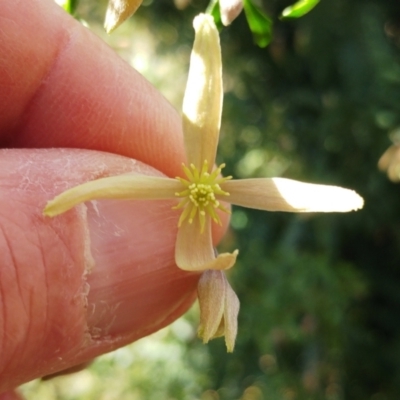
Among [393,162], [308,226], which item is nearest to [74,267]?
[393,162]

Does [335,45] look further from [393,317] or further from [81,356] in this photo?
[81,356]

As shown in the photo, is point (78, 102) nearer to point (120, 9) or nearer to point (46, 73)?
point (46, 73)

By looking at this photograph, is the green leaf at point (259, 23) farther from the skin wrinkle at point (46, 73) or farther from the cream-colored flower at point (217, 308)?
the skin wrinkle at point (46, 73)

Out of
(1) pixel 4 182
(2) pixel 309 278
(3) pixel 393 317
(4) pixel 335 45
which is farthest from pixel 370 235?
(1) pixel 4 182

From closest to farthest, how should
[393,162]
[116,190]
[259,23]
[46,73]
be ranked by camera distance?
[116,190] → [259,23] → [46,73] → [393,162]

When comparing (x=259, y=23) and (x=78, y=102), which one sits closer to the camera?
(x=259, y=23)

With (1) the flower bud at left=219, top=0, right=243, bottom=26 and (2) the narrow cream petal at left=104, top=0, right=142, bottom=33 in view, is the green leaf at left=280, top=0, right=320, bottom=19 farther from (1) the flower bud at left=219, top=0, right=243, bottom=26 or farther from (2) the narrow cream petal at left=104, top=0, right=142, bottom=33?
(2) the narrow cream petal at left=104, top=0, right=142, bottom=33
